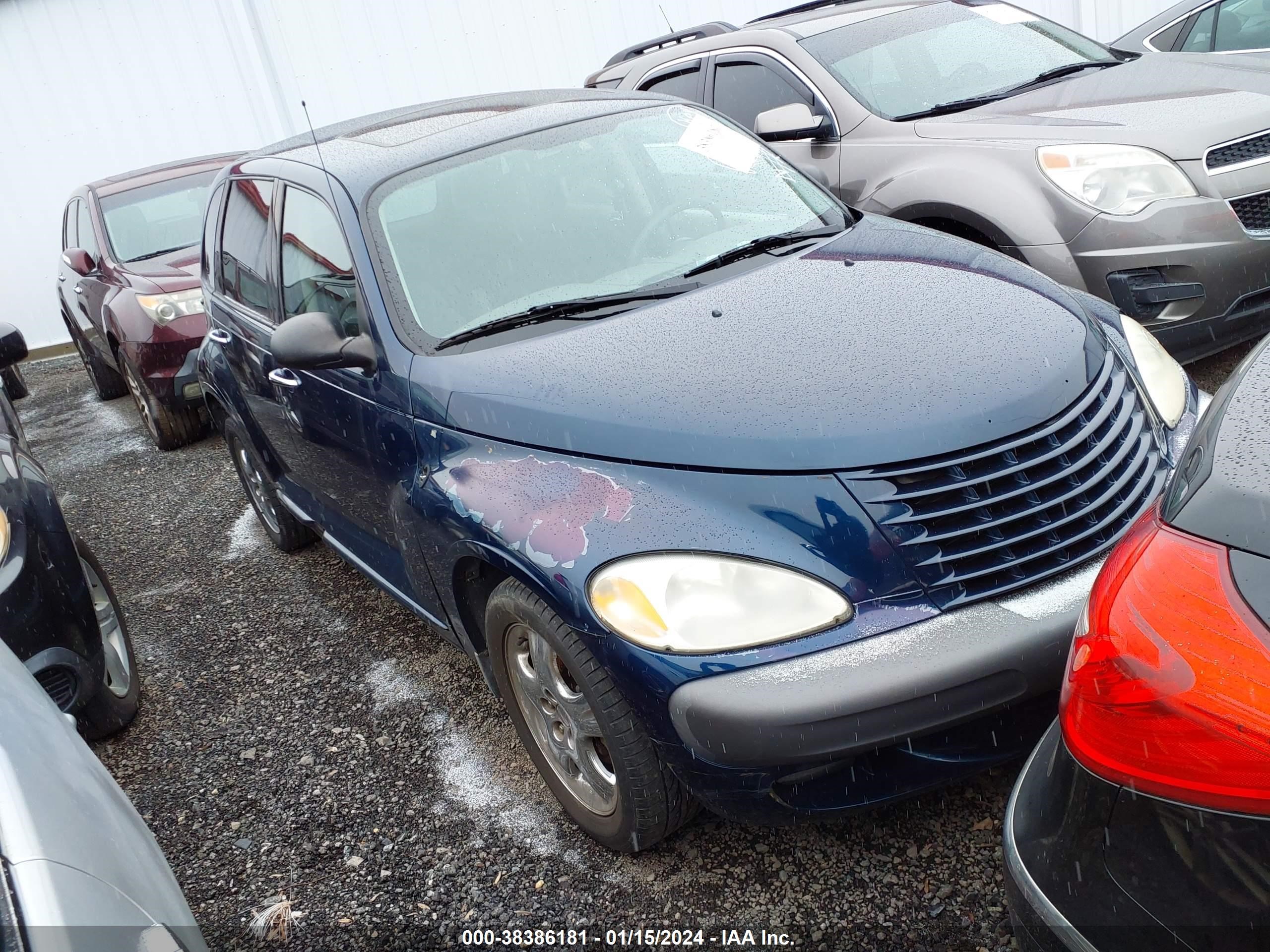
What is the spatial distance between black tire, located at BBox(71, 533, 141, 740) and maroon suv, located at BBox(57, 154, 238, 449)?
2.80m

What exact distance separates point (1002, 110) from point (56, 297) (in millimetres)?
10412

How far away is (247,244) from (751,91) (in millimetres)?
2815

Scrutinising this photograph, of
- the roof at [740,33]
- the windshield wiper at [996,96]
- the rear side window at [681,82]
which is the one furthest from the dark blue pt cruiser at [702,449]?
the rear side window at [681,82]

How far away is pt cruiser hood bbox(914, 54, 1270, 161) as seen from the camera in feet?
13.1

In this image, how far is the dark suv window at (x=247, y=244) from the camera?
372 cm

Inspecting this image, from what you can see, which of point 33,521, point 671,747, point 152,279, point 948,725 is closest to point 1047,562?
point 948,725

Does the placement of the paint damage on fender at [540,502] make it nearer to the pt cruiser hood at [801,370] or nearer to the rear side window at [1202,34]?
the pt cruiser hood at [801,370]

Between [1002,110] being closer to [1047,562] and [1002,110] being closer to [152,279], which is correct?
[1047,562]

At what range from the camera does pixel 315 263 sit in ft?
10.8

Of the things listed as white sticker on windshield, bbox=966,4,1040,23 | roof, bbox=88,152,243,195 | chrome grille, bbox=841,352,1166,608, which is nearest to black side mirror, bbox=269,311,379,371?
chrome grille, bbox=841,352,1166,608

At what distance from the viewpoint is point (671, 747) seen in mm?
2074

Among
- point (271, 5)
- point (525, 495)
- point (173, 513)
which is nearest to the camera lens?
point (525, 495)

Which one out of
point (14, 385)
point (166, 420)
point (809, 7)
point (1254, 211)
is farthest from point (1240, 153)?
point (14, 385)

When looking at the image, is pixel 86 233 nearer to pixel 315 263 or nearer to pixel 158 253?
pixel 158 253
